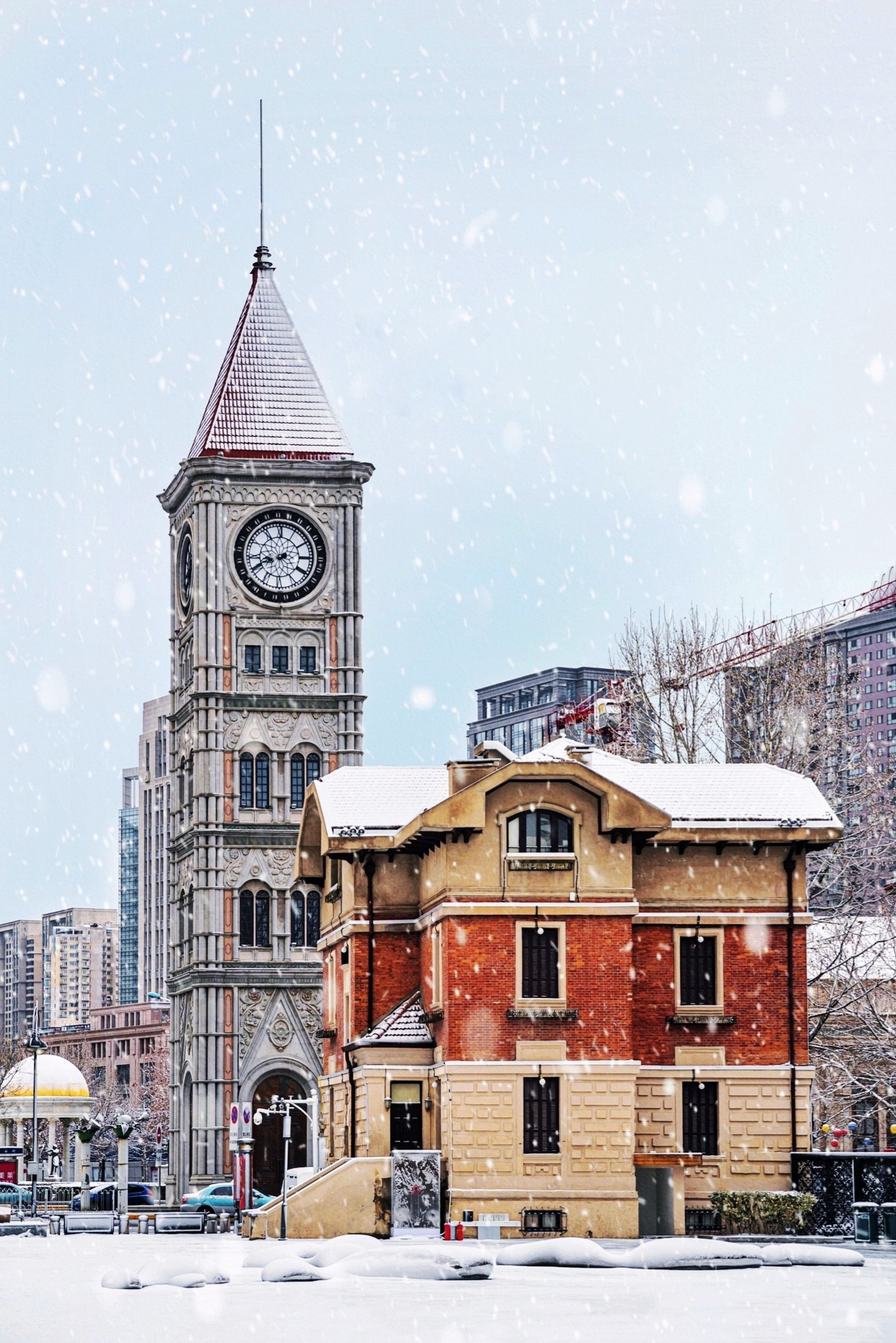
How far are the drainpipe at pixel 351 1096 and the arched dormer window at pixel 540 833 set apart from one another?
22.5ft

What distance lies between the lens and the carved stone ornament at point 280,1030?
100500mm

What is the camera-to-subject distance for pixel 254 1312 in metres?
35.2

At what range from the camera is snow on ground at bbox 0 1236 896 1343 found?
31297 mm

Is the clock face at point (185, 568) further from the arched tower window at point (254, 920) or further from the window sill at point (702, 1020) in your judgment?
the window sill at point (702, 1020)

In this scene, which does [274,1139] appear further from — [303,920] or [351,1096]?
[351,1096]

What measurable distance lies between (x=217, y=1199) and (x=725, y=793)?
3307cm

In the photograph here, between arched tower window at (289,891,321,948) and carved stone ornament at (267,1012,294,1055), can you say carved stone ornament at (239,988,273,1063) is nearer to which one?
carved stone ornament at (267,1012,294,1055)

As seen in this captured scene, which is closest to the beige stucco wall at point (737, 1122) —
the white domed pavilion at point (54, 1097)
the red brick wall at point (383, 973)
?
the red brick wall at point (383, 973)

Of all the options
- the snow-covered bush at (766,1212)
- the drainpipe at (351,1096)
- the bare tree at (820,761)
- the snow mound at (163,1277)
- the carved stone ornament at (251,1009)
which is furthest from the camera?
the carved stone ornament at (251,1009)

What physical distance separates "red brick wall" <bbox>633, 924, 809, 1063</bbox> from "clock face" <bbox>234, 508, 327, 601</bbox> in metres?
49.6

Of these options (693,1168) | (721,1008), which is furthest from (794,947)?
(693,1168)

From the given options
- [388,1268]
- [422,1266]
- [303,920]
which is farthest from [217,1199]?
[422,1266]

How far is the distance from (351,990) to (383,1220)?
285 inches

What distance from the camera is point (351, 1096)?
57750mm
